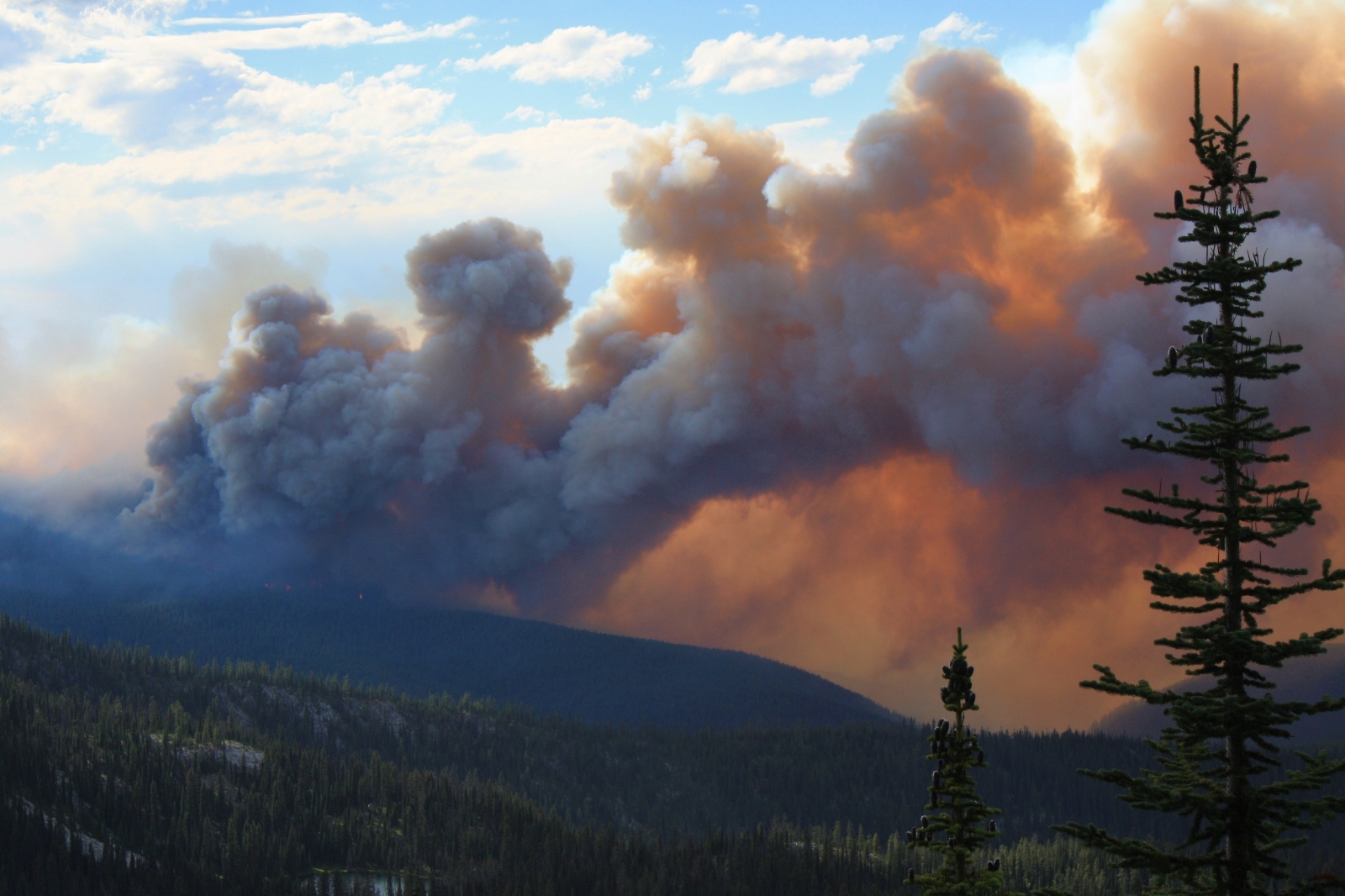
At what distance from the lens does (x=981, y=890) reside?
119ft

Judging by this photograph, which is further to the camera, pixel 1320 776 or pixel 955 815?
pixel 955 815

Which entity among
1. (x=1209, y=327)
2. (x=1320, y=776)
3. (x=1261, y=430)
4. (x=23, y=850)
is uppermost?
(x=1209, y=327)

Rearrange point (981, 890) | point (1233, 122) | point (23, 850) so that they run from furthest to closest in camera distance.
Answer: point (23, 850) → point (981, 890) → point (1233, 122)

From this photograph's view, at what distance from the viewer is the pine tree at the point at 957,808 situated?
35.6 metres

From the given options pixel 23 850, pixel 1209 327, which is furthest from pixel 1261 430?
pixel 23 850

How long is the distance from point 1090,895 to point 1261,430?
19084 cm

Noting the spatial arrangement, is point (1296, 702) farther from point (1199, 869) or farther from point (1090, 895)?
point (1090, 895)

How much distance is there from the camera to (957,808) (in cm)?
3706

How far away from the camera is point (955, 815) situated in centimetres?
3734

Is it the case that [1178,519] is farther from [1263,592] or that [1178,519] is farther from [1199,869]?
[1199,869]

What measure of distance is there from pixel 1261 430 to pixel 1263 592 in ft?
12.9

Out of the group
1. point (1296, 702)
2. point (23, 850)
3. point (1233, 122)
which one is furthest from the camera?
point (23, 850)

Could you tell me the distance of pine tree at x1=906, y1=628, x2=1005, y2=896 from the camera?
1401 inches

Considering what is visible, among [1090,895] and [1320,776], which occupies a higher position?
[1320,776]
